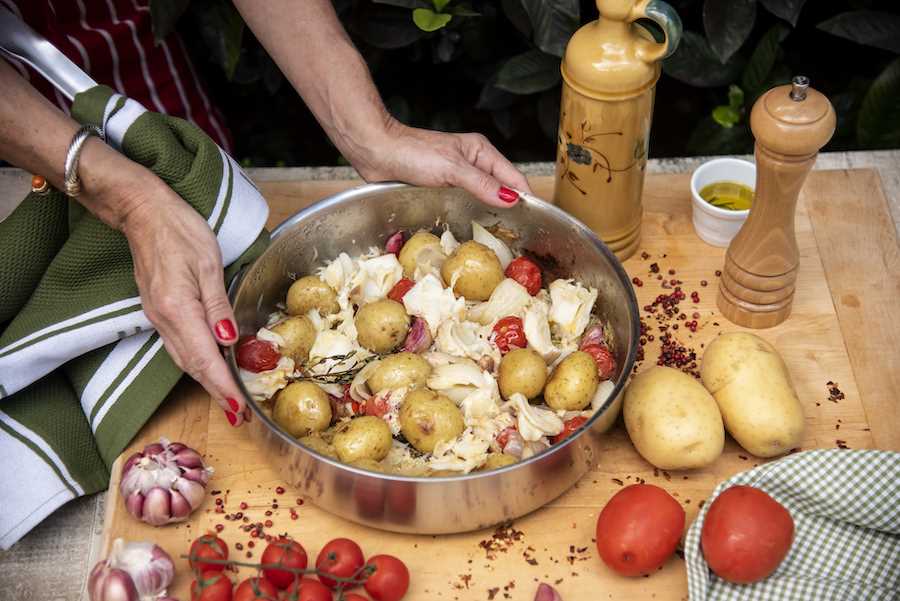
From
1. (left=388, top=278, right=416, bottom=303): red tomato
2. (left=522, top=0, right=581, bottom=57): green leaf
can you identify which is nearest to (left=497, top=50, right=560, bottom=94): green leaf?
(left=522, top=0, right=581, bottom=57): green leaf

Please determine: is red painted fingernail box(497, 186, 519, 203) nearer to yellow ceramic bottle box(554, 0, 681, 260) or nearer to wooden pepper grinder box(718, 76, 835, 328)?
yellow ceramic bottle box(554, 0, 681, 260)

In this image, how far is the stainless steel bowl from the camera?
1.33 metres

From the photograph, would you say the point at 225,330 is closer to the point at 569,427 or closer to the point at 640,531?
the point at 569,427

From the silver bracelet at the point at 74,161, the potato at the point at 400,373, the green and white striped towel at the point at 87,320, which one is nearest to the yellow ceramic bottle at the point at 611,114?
the potato at the point at 400,373

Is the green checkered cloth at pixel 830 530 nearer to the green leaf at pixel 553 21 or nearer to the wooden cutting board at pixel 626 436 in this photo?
the wooden cutting board at pixel 626 436

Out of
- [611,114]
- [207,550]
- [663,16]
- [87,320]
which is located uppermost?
[663,16]

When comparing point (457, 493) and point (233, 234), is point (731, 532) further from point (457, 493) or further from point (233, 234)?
point (233, 234)

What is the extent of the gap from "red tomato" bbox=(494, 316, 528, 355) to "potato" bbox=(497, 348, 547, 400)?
0.19ft

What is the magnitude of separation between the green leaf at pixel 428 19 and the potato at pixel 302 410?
0.98m

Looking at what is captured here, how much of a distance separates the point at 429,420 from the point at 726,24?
1.24 meters

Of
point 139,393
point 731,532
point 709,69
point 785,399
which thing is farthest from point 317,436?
point 709,69

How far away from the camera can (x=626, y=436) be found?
1577 mm

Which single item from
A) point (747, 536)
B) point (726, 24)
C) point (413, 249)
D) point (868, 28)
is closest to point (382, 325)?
point (413, 249)

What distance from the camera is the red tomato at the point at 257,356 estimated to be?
5.12 ft
